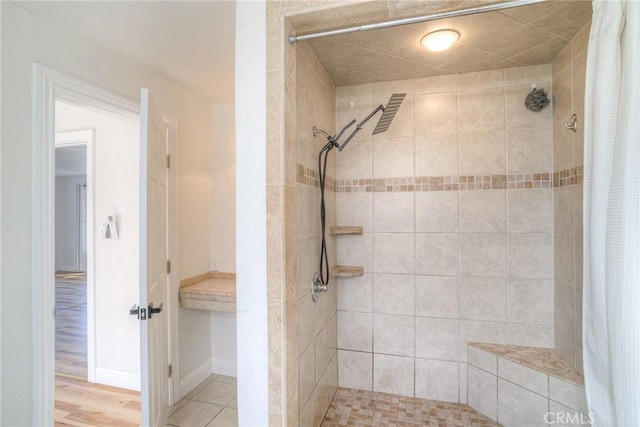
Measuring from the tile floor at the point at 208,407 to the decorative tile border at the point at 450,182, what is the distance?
5.82 ft

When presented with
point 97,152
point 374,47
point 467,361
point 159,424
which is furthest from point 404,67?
point 159,424

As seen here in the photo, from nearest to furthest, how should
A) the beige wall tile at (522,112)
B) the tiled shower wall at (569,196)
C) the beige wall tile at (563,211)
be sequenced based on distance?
the tiled shower wall at (569,196) < the beige wall tile at (563,211) < the beige wall tile at (522,112)

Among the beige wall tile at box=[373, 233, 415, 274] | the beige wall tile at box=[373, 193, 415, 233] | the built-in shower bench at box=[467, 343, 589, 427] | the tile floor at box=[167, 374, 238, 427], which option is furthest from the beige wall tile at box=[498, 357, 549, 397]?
the tile floor at box=[167, 374, 238, 427]

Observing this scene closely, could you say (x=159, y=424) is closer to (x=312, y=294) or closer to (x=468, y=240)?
(x=312, y=294)

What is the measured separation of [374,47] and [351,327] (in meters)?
1.94

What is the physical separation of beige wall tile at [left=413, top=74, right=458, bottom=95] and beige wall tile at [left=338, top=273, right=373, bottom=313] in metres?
1.42

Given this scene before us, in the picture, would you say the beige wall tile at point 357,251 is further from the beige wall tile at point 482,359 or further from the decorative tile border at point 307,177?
the beige wall tile at point 482,359

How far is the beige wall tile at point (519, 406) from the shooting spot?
175 cm

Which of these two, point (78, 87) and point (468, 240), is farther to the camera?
point (468, 240)

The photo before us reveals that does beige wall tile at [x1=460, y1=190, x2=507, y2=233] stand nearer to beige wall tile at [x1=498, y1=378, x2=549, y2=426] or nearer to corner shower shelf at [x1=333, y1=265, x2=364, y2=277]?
corner shower shelf at [x1=333, y1=265, x2=364, y2=277]

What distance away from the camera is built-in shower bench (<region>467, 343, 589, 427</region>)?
5.44 ft

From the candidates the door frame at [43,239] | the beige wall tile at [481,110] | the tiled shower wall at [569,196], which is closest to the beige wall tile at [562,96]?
the tiled shower wall at [569,196]

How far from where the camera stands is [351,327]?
2342 millimetres

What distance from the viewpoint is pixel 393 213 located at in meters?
2.28
